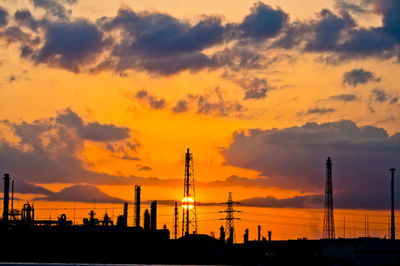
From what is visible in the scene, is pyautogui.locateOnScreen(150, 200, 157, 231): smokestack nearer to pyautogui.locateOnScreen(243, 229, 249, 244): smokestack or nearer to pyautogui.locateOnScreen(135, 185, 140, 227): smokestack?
pyautogui.locateOnScreen(135, 185, 140, 227): smokestack

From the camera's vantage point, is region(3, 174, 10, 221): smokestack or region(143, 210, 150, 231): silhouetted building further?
region(143, 210, 150, 231): silhouetted building

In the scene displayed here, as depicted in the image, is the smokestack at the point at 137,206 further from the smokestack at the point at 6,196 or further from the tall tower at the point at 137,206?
the smokestack at the point at 6,196

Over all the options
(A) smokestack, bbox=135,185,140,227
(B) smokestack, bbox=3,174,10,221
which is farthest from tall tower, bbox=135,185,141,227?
(B) smokestack, bbox=3,174,10,221

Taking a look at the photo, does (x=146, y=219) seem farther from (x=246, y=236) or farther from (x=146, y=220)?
(x=246, y=236)

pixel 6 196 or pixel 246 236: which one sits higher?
pixel 6 196

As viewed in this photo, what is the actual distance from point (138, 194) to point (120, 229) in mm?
12613

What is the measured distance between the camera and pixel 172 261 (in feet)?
447

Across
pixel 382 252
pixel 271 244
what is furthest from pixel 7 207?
pixel 382 252

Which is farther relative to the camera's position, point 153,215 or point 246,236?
point 246,236

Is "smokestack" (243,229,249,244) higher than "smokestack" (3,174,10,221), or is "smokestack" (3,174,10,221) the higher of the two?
"smokestack" (3,174,10,221)

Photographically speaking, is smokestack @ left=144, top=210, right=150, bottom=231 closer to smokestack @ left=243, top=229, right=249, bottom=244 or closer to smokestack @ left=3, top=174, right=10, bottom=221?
smokestack @ left=3, top=174, right=10, bottom=221

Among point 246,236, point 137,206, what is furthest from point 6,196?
point 246,236

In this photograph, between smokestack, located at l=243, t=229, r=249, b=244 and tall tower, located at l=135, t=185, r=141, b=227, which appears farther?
smokestack, located at l=243, t=229, r=249, b=244

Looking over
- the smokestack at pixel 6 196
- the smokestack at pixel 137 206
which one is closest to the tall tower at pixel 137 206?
the smokestack at pixel 137 206
